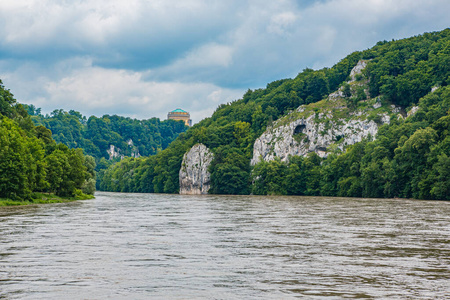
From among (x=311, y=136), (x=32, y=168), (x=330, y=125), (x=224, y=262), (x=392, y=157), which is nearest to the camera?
(x=224, y=262)

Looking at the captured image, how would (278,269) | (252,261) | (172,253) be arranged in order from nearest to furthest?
1. (278,269)
2. (252,261)
3. (172,253)

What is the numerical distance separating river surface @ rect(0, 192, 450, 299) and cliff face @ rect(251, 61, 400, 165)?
5531 inches

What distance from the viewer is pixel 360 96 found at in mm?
192000

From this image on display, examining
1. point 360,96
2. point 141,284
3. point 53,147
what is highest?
point 360,96

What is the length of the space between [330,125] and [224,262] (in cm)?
16441

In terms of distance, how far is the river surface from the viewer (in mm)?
18562

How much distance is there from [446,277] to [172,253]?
511 inches

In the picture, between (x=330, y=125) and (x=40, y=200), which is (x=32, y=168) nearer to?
(x=40, y=200)

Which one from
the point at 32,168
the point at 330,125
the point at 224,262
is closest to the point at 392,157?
the point at 330,125

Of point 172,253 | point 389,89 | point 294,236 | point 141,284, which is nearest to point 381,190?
point 389,89

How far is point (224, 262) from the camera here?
81.7ft

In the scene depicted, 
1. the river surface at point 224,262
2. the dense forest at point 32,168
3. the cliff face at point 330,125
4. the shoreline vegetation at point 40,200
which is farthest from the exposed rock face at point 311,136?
the river surface at point 224,262

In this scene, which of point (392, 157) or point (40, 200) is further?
point (392, 157)

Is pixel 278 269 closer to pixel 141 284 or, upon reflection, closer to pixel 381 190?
pixel 141 284
